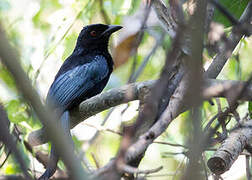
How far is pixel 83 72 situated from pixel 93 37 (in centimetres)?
92

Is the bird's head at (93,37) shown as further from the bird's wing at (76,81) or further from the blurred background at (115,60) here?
the bird's wing at (76,81)

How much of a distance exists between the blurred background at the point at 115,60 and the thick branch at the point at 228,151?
52 centimetres

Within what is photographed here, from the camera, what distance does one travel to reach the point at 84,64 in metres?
6.21

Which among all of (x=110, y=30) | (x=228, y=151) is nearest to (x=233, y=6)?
(x=228, y=151)

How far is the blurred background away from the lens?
4.61 metres

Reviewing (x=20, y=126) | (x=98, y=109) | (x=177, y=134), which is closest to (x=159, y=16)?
(x=98, y=109)

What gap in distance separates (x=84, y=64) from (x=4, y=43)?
4.89 meters

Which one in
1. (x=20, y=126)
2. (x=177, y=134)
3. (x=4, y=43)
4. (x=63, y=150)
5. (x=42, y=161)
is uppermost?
(x=4, y=43)

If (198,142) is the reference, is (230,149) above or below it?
below

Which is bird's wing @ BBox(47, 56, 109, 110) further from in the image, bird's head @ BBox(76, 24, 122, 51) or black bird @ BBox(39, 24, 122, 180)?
bird's head @ BBox(76, 24, 122, 51)

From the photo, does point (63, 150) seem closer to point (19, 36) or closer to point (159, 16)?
point (159, 16)

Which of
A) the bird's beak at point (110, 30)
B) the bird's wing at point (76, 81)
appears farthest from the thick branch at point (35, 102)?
the bird's beak at point (110, 30)

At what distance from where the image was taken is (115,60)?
6.98 meters

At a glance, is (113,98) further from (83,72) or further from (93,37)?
(93,37)
